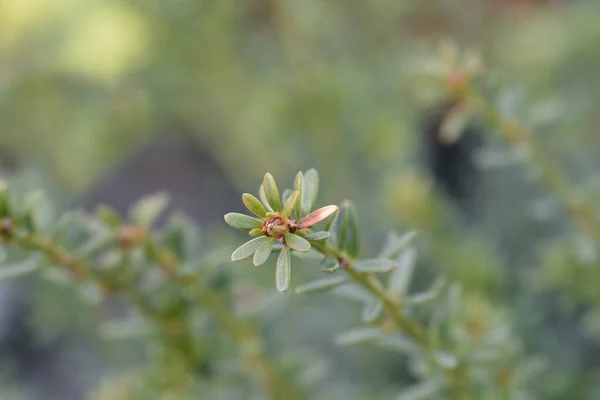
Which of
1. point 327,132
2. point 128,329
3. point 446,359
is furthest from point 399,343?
point 327,132

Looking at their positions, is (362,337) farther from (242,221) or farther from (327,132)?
(327,132)

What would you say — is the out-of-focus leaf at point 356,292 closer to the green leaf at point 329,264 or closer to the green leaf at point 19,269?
the green leaf at point 329,264

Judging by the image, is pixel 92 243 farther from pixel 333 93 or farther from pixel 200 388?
pixel 333 93

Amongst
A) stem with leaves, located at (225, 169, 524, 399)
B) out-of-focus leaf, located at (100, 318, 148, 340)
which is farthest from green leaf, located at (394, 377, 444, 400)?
out-of-focus leaf, located at (100, 318, 148, 340)

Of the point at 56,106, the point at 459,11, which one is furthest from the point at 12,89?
the point at 459,11

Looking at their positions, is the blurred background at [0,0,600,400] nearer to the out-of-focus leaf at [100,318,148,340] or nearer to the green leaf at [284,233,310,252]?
the out-of-focus leaf at [100,318,148,340]

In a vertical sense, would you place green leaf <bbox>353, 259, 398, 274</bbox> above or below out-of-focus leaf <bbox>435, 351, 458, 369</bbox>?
above

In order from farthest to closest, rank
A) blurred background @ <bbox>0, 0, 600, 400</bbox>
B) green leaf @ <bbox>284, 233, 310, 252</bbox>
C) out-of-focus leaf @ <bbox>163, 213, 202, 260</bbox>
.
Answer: blurred background @ <bbox>0, 0, 600, 400</bbox>, out-of-focus leaf @ <bbox>163, 213, 202, 260</bbox>, green leaf @ <bbox>284, 233, 310, 252</bbox>

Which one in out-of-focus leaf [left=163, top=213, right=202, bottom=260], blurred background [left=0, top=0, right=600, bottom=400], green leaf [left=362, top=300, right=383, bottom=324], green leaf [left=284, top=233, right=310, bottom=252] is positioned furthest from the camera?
blurred background [left=0, top=0, right=600, bottom=400]

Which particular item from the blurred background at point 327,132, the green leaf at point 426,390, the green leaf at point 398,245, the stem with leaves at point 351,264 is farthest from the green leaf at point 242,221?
the blurred background at point 327,132
